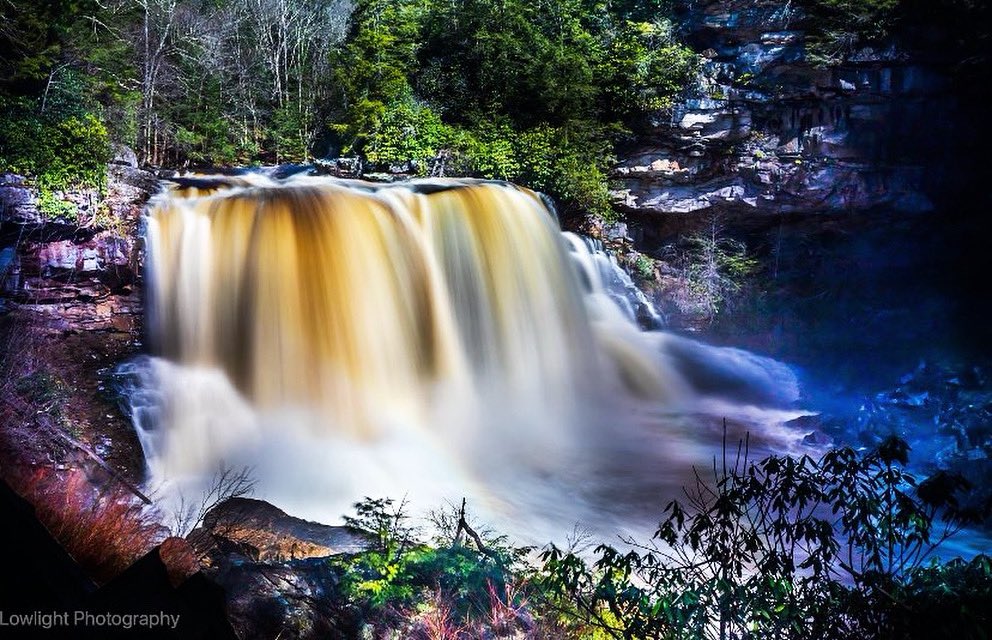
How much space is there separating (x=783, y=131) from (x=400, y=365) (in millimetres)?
8600

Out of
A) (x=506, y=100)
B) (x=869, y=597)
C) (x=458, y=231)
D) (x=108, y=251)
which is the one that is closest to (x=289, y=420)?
(x=108, y=251)

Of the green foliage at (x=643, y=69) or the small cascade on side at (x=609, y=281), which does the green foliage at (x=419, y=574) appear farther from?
the green foliage at (x=643, y=69)

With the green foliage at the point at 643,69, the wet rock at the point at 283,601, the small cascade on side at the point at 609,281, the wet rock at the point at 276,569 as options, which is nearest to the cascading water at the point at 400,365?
the small cascade on side at the point at 609,281

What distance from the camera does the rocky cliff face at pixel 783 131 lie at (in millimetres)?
10680

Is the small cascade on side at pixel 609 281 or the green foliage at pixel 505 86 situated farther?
the green foliage at pixel 505 86

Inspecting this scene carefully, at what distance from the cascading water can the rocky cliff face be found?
3273mm

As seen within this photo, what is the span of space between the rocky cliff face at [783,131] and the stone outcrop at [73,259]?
8.48 m

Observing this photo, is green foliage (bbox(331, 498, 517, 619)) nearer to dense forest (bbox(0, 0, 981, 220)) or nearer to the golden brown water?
the golden brown water

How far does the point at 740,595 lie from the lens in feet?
9.65

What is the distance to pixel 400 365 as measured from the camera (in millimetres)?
7777

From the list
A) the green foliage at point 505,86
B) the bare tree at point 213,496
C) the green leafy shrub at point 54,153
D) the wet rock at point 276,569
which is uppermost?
the green foliage at point 505,86

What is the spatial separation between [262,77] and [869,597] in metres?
14.4

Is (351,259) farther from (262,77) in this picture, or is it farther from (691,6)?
(691,6)

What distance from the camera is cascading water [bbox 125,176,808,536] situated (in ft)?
20.2
